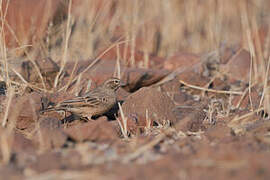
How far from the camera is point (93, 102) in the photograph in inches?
275

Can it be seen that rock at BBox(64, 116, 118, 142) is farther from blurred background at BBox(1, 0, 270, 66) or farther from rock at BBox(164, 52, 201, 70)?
rock at BBox(164, 52, 201, 70)

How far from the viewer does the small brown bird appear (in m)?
6.80

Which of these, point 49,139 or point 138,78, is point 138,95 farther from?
point 49,139

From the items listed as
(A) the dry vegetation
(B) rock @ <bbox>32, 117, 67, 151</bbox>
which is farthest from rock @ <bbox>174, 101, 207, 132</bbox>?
(B) rock @ <bbox>32, 117, 67, 151</bbox>

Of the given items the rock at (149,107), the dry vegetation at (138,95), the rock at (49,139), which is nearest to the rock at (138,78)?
the dry vegetation at (138,95)

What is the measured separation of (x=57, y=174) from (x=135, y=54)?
22.4 feet

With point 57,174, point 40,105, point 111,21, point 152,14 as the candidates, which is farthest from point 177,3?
point 57,174

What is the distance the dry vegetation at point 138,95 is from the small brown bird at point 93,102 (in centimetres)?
16

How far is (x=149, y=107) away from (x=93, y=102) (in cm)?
84

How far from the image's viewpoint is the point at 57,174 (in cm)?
375

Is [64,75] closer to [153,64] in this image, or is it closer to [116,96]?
[116,96]

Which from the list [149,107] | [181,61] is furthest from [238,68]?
[149,107]

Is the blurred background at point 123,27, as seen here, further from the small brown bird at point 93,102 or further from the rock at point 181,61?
the small brown bird at point 93,102

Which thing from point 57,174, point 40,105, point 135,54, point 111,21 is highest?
point 111,21
